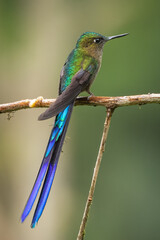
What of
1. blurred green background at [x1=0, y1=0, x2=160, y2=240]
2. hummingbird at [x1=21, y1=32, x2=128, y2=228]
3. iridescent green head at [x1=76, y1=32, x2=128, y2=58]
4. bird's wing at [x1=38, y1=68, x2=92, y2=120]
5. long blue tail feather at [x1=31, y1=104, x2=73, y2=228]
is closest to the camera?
long blue tail feather at [x1=31, y1=104, x2=73, y2=228]

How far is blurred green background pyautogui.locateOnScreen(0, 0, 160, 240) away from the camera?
905 centimetres

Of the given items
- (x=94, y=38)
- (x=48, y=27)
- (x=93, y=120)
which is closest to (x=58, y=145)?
(x=94, y=38)

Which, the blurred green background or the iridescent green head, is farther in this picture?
the blurred green background

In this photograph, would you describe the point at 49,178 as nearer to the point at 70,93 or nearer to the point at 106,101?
the point at 106,101

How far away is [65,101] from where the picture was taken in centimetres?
342

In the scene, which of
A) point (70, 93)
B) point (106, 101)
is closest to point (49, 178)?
point (106, 101)

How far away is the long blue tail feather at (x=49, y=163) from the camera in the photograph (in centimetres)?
285

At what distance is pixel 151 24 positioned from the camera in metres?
10.4

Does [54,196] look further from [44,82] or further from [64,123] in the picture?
[64,123]

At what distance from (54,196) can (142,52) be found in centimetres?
366

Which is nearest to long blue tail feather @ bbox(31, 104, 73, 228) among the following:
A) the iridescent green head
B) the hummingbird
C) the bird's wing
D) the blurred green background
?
the hummingbird

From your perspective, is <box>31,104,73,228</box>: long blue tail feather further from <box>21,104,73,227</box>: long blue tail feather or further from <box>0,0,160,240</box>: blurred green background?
<box>0,0,160,240</box>: blurred green background

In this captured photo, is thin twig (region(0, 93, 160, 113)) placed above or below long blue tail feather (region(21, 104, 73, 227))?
above

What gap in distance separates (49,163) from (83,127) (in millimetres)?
7288
